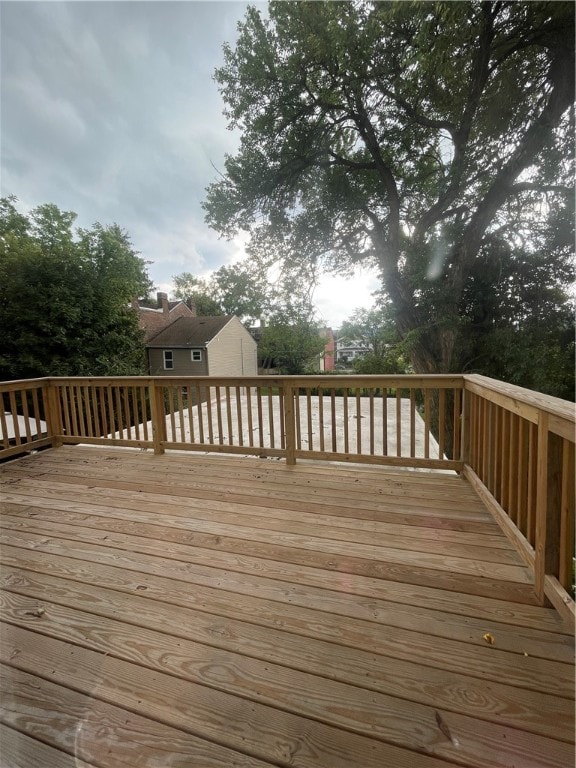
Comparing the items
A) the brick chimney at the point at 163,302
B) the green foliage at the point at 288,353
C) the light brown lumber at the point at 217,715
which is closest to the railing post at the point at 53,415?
the light brown lumber at the point at 217,715

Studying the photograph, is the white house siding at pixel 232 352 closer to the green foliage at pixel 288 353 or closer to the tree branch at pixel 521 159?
the green foliage at pixel 288 353

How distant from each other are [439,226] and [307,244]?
2.97 m

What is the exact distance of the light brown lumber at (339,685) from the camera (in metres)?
1.06

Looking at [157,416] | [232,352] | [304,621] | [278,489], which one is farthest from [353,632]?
[232,352]

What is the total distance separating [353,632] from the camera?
4.51 ft

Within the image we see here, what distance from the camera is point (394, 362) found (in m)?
15.2

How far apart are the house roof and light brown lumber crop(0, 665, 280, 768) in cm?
1635

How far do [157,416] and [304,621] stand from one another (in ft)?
9.84

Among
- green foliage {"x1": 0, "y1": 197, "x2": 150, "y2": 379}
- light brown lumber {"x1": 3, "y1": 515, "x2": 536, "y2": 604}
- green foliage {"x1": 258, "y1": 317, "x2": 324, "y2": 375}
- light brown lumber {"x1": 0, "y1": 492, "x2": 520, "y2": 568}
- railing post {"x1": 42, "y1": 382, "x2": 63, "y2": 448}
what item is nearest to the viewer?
light brown lumber {"x1": 3, "y1": 515, "x2": 536, "y2": 604}

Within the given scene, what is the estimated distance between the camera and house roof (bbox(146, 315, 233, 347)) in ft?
57.3

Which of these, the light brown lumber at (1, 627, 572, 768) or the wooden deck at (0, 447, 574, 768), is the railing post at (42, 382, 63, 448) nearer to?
the wooden deck at (0, 447, 574, 768)

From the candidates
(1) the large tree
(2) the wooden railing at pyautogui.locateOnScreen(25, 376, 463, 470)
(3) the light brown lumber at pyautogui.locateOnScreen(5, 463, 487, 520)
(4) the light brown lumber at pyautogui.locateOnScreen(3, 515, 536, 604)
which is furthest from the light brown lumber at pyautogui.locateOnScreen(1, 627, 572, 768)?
(1) the large tree

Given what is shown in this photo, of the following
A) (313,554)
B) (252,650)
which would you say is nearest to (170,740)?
(252,650)

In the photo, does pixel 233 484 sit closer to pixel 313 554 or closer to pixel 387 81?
pixel 313 554
